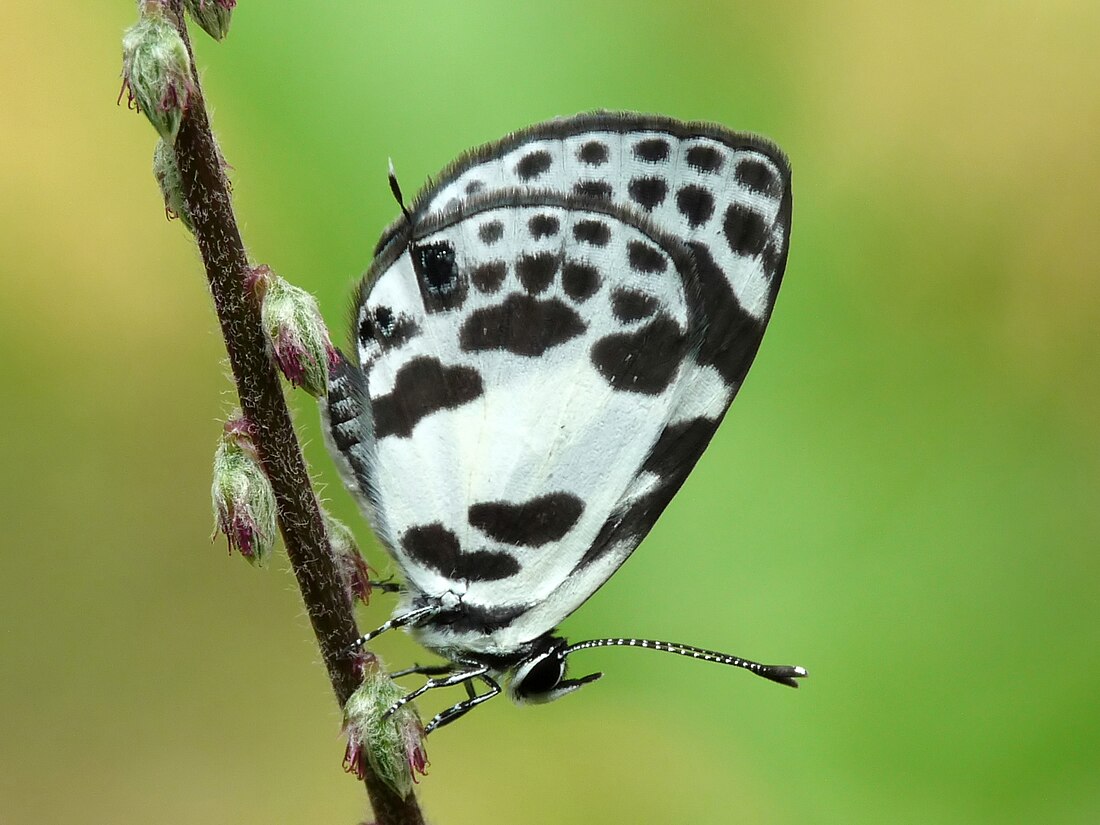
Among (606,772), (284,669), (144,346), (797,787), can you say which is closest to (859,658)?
(797,787)

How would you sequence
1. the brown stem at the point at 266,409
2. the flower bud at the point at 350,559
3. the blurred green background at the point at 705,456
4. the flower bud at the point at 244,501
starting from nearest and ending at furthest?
the brown stem at the point at 266,409 → the flower bud at the point at 244,501 → the flower bud at the point at 350,559 → the blurred green background at the point at 705,456

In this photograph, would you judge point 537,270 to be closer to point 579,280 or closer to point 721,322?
point 579,280

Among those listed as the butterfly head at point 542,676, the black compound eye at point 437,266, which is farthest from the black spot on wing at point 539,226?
the butterfly head at point 542,676

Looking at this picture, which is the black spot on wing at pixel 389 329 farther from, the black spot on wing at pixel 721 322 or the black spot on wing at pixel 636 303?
the black spot on wing at pixel 721 322

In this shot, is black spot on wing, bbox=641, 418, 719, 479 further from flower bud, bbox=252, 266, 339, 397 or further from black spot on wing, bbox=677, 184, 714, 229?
flower bud, bbox=252, 266, 339, 397

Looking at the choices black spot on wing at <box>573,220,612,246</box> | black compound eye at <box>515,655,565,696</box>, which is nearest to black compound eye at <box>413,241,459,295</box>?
black spot on wing at <box>573,220,612,246</box>
